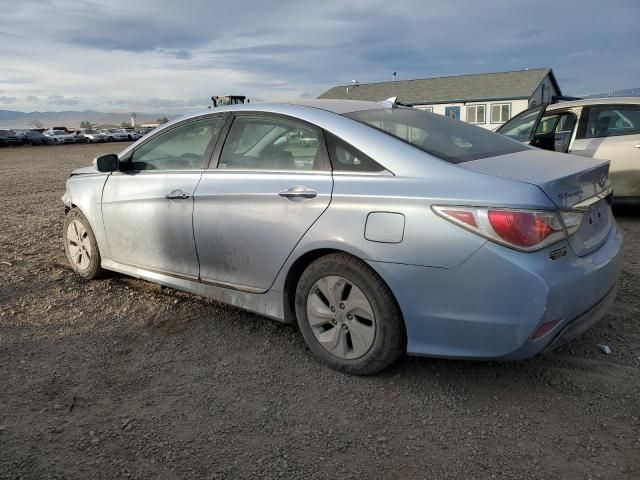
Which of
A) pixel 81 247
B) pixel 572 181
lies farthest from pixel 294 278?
pixel 81 247

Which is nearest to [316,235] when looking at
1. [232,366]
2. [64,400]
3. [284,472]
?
[232,366]

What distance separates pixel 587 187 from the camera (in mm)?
2854

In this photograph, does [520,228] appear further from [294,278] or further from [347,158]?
[294,278]

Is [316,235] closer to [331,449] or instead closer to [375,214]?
[375,214]

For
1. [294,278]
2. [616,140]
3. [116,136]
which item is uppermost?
[616,140]

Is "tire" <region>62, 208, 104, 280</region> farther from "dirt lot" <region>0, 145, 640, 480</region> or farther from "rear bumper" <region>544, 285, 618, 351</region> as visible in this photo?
"rear bumper" <region>544, 285, 618, 351</region>

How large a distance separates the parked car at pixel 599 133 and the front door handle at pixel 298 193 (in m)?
4.21

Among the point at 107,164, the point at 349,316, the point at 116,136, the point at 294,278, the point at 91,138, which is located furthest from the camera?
the point at 116,136

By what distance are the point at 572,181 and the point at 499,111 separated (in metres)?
38.4

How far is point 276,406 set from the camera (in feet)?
9.37

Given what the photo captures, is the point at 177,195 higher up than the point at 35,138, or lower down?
higher up

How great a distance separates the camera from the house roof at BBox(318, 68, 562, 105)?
126 ft

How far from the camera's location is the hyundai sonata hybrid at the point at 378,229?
99.8 inches

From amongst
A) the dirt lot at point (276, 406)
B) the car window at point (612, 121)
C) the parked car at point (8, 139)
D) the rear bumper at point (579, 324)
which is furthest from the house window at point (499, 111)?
the parked car at point (8, 139)
